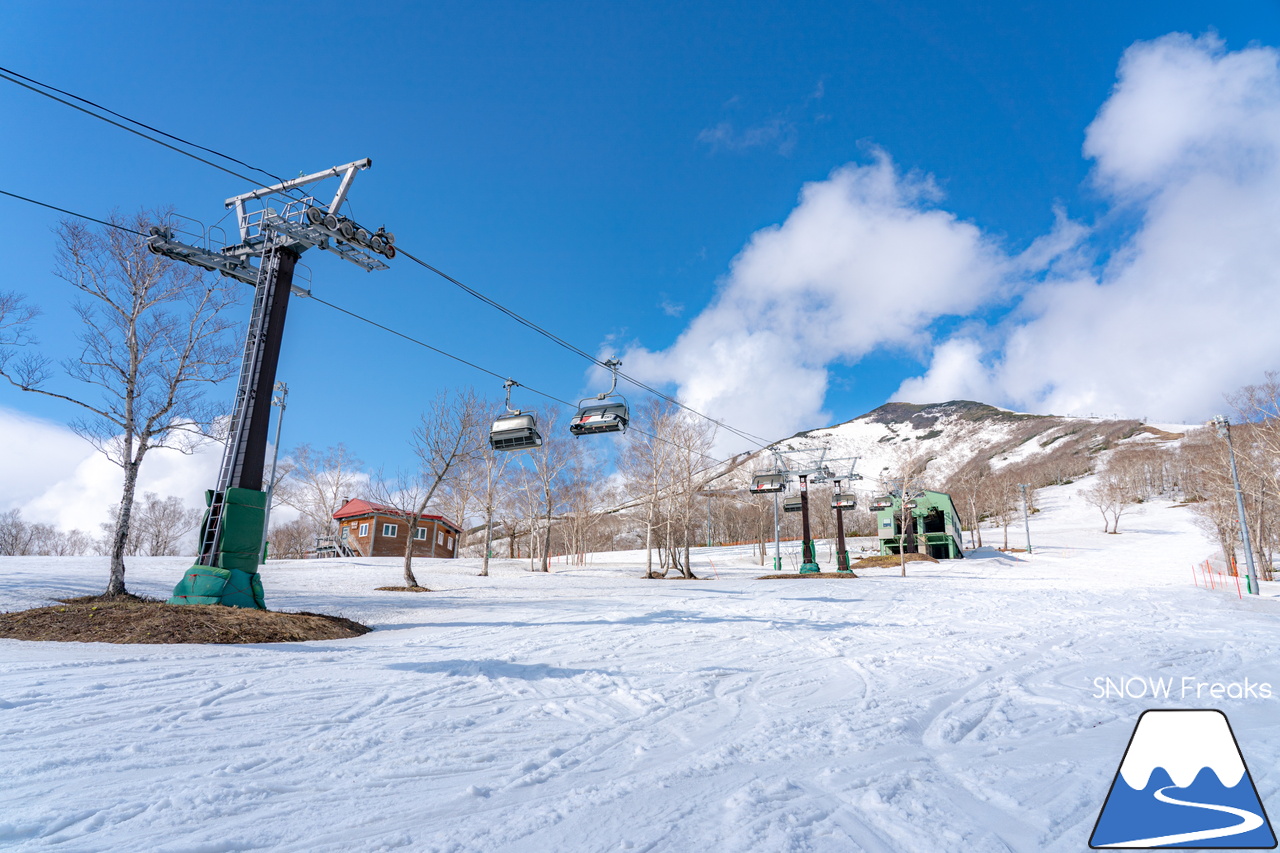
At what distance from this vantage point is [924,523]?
5544cm

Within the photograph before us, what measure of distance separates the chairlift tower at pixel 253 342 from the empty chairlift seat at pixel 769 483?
68.4ft

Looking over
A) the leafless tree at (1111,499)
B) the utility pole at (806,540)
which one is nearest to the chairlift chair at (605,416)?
the utility pole at (806,540)

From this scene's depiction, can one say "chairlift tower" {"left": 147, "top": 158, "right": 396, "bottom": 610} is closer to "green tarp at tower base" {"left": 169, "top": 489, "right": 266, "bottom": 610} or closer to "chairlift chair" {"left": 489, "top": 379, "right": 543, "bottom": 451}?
"green tarp at tower base" {"left": 169, "top": 489, "right": 266, "bottom": 610}

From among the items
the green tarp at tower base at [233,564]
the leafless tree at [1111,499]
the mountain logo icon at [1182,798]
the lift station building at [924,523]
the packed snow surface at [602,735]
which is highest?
the leafless tree at [1111,499]

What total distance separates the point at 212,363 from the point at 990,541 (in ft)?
266

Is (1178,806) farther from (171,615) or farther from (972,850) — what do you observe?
(171,615)

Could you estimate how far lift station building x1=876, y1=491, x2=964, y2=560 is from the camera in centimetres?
5041

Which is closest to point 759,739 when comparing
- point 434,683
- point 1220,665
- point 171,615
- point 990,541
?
point 434,683

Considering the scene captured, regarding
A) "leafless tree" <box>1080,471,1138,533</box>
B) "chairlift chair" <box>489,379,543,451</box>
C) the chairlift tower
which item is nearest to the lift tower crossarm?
the chairlift tower

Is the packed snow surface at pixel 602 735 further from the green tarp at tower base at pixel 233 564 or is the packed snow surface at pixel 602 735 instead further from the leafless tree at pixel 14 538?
the leafless tree at pixel 14 538

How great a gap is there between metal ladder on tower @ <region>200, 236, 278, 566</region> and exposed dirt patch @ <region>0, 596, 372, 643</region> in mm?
1534

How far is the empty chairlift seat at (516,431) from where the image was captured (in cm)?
1494

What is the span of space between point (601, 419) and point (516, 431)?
2.13m

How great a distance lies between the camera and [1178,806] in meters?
3.38
